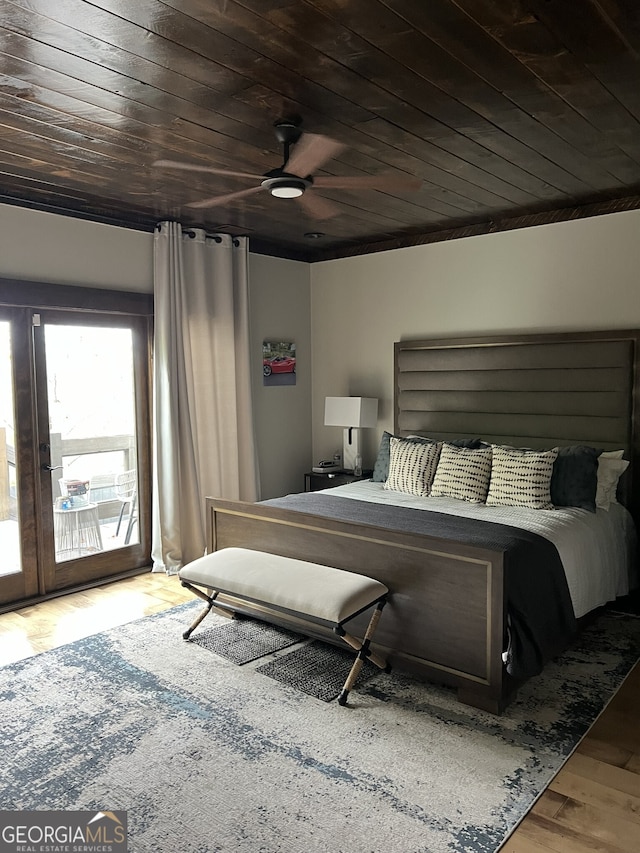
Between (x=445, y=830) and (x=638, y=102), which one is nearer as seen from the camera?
(x=445, y=830)

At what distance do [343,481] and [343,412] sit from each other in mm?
556

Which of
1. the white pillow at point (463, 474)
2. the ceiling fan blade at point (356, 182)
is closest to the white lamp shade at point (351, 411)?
→ the white pillow at point (463, 474)

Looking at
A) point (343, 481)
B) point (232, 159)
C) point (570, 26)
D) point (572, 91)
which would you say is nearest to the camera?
point (570, 26)

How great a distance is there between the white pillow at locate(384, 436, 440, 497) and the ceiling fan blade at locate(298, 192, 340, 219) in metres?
1.64

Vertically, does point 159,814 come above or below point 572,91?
below

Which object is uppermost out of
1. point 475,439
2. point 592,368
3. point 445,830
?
point 592,368

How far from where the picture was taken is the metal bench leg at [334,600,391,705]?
9.77 feet

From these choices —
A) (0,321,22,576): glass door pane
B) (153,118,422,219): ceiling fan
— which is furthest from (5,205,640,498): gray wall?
(153,118,422,219): ceiling fan

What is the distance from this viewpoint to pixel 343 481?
5344mm

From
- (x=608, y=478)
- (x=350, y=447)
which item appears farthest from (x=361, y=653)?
(x=350, y=447)

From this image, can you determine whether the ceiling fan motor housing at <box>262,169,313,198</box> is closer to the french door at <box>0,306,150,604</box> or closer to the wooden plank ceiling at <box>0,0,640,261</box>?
the wooden plank ceiling at <box>0,0,640,261</box>

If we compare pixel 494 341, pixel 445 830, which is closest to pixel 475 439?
pixel 494 341

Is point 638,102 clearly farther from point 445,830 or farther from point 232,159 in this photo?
point 445,830

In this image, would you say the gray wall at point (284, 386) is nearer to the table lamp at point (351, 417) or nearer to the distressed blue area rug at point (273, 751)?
the table lamp at point (351, 417)
